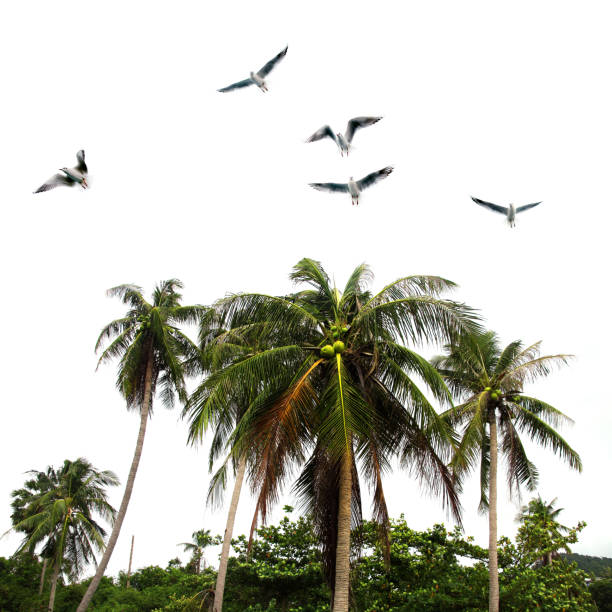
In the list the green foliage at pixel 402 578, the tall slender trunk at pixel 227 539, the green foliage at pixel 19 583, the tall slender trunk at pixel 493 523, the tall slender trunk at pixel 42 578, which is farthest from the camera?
the tall slender trunk at pixel 42 578

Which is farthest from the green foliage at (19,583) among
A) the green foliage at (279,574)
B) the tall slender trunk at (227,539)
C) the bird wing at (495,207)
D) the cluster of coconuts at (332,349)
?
the bird wing at (495,207)

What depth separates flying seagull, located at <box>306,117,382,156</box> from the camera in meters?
9.77

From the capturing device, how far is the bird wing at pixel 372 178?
9.62 meters

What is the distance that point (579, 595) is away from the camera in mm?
16719

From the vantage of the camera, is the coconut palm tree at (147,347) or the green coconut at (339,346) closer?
the green coconut at (339,346)

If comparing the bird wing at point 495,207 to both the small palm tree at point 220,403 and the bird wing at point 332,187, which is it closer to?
the bird wing at point 332,187

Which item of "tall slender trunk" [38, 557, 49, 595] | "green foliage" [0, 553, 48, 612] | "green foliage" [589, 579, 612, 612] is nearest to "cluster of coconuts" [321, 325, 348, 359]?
"green foliage" [0, 553, 48, 612]

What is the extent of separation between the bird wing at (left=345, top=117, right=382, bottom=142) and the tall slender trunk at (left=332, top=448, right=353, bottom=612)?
6.21m

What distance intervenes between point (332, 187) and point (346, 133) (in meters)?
1.11

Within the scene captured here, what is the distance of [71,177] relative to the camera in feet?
32.2

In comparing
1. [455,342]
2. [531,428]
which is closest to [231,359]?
[455,342]

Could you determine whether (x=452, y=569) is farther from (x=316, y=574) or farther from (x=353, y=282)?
(x=353, y=282)

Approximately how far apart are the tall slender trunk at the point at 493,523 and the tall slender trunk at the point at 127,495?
12812mm

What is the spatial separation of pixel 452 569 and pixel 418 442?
35.7ft
